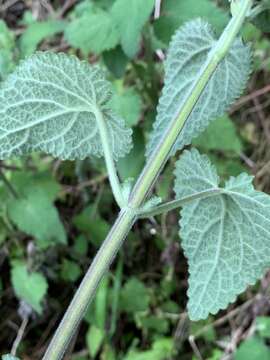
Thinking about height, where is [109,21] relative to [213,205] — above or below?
above

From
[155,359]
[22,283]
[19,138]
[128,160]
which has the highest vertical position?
[19,138]

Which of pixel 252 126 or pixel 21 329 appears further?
pixel 252 126

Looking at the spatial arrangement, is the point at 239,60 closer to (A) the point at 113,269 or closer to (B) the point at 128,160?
(B) the point at 128,160

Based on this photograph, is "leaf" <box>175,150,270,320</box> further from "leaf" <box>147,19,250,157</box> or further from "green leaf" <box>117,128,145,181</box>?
"green leaf" <box>117,128,145,181</box>

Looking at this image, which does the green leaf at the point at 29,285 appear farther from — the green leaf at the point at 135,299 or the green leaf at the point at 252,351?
the green leaf at the point at 252,351

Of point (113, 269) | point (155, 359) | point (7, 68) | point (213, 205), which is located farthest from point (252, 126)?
point (213, 205)

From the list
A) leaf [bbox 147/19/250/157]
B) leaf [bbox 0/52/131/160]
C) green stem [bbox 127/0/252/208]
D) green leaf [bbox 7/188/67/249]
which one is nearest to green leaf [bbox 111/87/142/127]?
green leaf [bbox 7/188/67/249]

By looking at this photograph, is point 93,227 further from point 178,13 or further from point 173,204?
point 173,204
